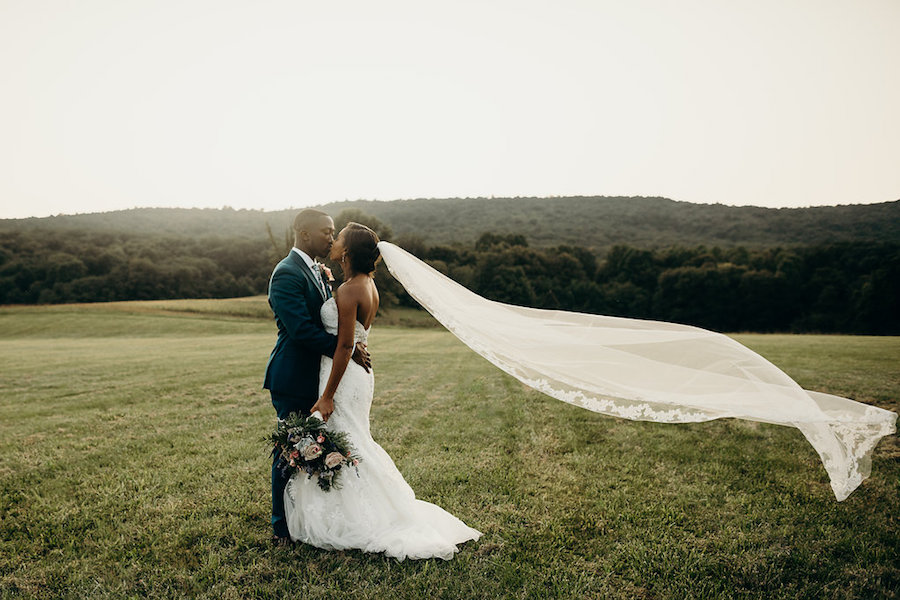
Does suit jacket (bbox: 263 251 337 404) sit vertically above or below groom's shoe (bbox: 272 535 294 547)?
above

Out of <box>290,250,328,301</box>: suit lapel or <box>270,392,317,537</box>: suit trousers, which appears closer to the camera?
<box>290,250,328,301</box>: suit lapel

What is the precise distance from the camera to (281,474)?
430 centimetres

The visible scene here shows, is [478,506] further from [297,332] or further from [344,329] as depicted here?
[297,332]

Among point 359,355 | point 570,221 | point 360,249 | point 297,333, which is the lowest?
point 359,355

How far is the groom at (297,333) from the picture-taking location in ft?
13.1

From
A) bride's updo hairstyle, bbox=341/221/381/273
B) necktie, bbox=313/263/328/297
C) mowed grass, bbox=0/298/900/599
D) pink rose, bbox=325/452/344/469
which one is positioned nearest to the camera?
mowed grass, bbox=0/298/900/599

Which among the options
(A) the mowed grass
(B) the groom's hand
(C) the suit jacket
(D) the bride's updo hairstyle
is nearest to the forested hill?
(A) the mowed grass

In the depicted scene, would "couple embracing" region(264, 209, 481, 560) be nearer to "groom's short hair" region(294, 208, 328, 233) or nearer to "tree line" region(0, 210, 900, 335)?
"groom's short hair" region(294, 208, 328, 233)

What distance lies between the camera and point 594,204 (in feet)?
320

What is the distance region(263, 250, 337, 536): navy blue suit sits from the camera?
3.97 metres

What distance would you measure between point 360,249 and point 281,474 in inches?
83.3

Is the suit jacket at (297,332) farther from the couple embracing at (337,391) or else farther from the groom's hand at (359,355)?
the groom's hand at (359,355)

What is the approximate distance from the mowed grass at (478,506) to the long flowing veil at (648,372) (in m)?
0.98

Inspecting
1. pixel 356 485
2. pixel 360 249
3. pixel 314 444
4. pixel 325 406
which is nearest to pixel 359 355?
pixel 325 406
